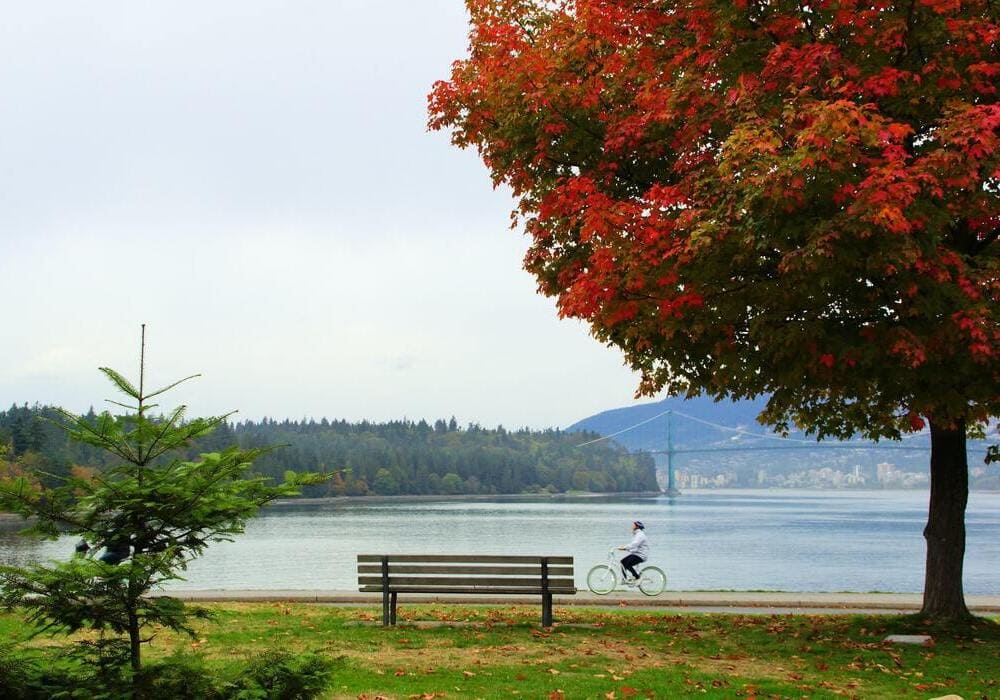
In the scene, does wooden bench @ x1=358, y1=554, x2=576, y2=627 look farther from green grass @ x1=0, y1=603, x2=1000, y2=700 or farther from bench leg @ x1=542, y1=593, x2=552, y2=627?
green grass @ x1=0, y1=603, x2=1000, y2=700

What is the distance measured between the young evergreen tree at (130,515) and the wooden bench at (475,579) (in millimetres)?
7320

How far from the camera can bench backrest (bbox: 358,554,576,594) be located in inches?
570

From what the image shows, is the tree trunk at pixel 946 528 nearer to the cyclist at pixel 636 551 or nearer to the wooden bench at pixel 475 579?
the wooden bench at pixel 475 579

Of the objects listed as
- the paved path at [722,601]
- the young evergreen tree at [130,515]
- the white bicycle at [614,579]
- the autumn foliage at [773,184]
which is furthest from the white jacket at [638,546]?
the young evergreen tree at [130,515]

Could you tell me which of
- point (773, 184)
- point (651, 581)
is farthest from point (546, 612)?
point (651, 581)

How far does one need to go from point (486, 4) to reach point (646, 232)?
6.12 meters

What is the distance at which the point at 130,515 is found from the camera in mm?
7176

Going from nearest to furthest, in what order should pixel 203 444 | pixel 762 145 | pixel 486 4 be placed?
pixel 762 145 < pixel 486 4 < pixel 203 444

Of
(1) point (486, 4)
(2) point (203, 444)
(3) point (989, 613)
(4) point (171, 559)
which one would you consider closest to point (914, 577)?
(3) point (989, 613)

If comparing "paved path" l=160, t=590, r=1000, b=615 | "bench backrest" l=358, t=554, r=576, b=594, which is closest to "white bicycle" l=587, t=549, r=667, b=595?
"paved path" l=160, t=590, r=1000, b=615

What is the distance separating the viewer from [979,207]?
41.8 ft

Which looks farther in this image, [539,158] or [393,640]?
[539,158]

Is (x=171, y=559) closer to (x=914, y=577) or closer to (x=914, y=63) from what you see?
(x=914, y=63)

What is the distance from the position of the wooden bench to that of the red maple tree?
3.32m
